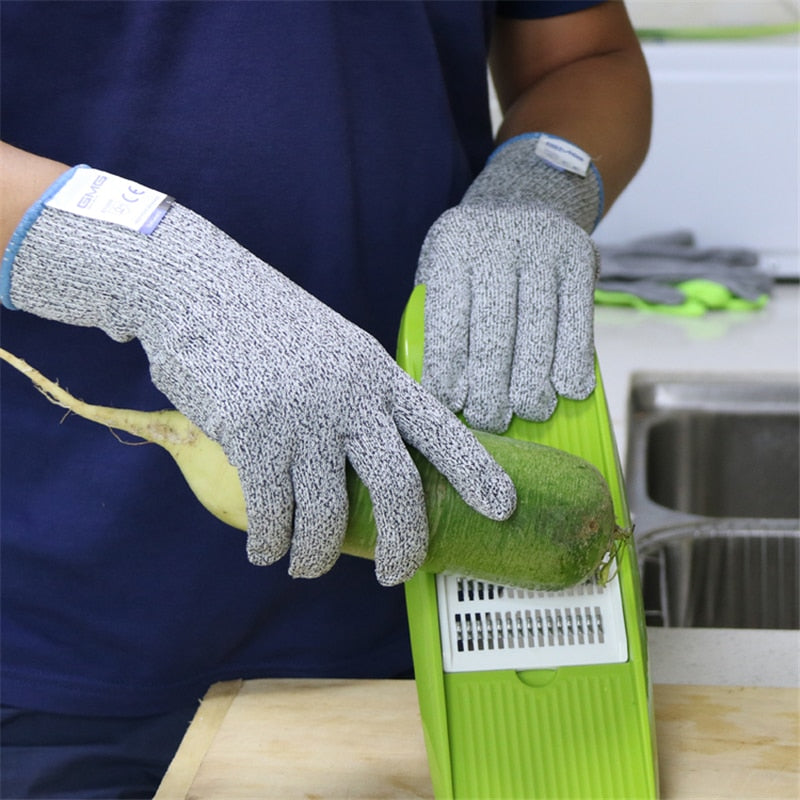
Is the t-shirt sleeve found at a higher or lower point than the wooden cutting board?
higher

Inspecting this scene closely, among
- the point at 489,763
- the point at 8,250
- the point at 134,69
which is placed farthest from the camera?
the point at 134,69

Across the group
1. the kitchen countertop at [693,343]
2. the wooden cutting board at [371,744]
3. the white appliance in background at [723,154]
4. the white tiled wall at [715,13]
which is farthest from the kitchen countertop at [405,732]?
the white tiled wall at [715,13]

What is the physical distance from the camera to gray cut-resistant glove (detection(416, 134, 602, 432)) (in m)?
0.93

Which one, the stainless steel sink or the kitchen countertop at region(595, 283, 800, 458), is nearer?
the stainless steel sink

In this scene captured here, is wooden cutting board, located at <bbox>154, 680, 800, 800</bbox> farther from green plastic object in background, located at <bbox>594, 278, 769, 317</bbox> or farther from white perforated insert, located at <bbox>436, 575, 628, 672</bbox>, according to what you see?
green plastic object in background, located at <bbox>594, 278, 769, 317</bbox>

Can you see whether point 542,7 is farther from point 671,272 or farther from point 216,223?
point 671,272

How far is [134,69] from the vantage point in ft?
3.38

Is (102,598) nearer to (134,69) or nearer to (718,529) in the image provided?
(134,69)

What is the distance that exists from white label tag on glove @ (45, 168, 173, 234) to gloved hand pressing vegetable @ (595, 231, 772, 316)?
1.70m

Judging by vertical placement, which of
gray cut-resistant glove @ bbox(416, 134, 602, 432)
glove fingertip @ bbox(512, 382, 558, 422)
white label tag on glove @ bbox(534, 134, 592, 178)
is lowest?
glove fingertip @ bbox(512, 382, 558, 422)

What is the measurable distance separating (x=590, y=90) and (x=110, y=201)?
2.18ft

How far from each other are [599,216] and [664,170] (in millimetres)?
1363

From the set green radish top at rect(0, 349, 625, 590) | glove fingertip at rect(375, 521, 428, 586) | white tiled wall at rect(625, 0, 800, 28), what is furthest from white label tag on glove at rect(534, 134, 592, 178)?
white tiled wall at rect(625, 0, 800, 28)

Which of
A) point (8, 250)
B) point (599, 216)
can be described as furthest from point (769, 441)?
point (8, 250)
